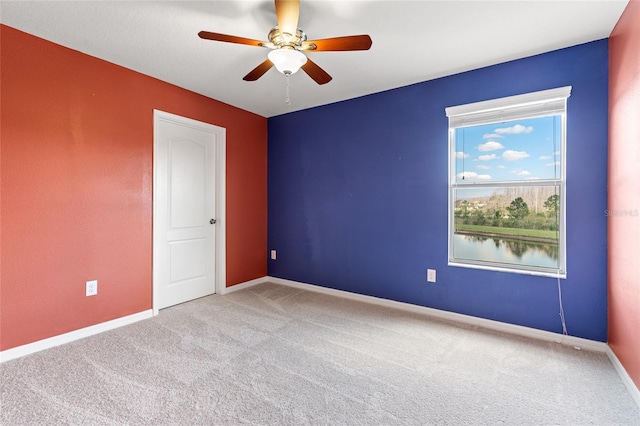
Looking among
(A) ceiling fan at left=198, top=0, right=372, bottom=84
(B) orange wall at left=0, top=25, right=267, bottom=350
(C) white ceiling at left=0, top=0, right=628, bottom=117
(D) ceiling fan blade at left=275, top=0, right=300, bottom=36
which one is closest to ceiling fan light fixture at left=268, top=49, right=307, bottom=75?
(A) ceiling fan at left=198, top=0, right=372, bottom=84

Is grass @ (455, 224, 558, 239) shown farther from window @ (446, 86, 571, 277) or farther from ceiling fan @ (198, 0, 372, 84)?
ceiling fan @ (198, 0, 372, 84)

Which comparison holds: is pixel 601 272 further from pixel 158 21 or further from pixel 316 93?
pixel 158 21

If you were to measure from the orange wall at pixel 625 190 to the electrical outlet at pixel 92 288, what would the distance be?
155 inches

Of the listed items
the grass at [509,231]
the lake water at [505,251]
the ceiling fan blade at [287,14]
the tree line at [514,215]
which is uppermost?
the ceiling fan blade at [287,14]

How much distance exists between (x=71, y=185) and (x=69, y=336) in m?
1.25

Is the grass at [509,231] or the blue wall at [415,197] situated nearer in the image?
the blue wall at [415,197]

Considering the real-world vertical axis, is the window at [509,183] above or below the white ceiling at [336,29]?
below

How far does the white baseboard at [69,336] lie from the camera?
2215mm

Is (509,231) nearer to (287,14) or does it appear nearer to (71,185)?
(287,14)

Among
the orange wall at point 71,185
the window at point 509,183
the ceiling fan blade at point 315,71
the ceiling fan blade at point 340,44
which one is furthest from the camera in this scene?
the window at point 509,183

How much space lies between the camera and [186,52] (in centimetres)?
253

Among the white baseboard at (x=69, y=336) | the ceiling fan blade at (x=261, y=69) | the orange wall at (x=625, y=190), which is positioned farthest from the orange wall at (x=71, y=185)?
the orange wall at (x=625, y=190)

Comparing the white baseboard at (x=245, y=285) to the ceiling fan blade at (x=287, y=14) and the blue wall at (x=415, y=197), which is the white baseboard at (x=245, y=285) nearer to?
the blue wall at (x=415, y=197)

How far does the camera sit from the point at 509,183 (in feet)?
9.00
